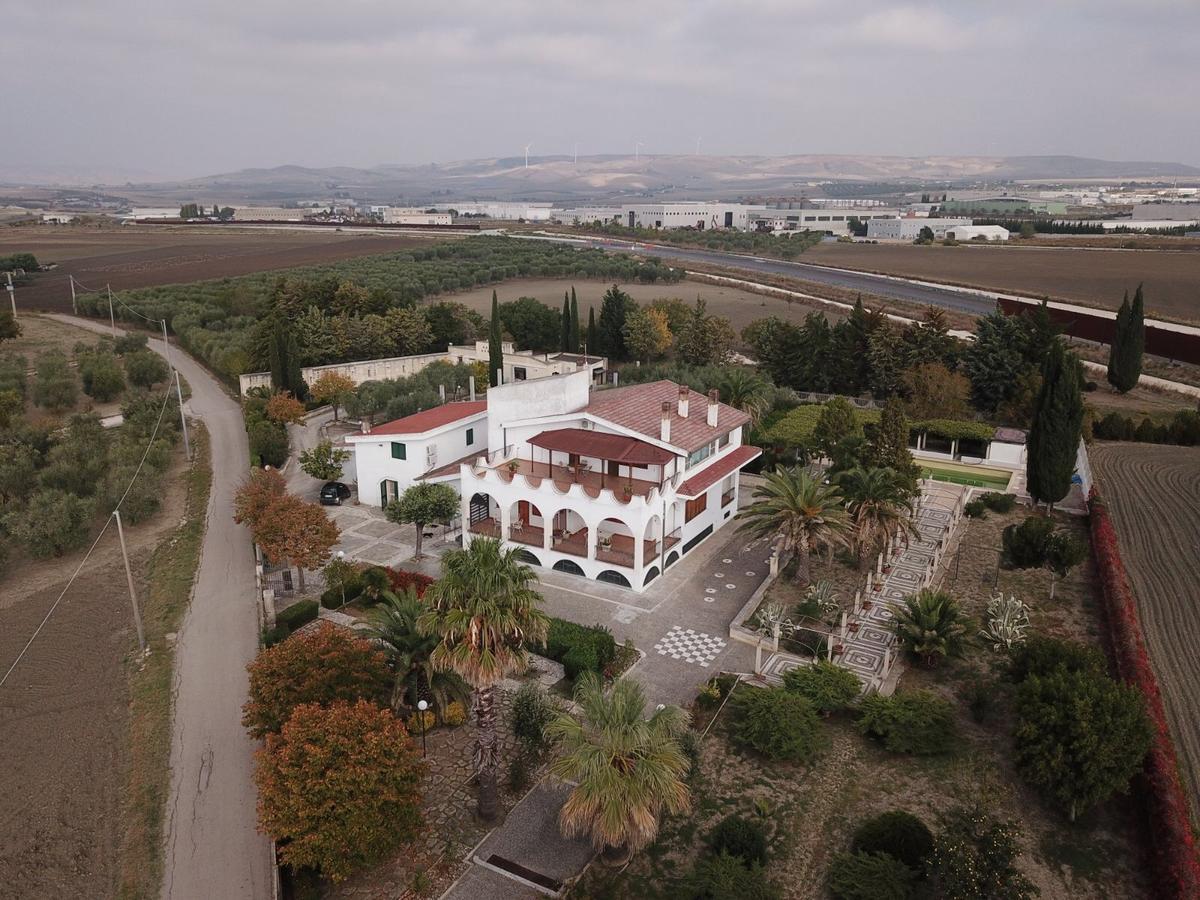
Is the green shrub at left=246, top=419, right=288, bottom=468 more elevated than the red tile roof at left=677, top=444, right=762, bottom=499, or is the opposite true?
the red tile roof at left=677, top=444, right=762, bottom=499

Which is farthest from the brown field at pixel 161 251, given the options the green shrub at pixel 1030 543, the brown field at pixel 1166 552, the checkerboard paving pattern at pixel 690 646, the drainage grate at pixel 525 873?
the brown field at pixel 1166 552

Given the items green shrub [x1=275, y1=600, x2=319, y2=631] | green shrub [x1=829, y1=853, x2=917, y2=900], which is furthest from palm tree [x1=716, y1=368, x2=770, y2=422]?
green shrub [x1=829, y1=853, x2=917, y2=900]

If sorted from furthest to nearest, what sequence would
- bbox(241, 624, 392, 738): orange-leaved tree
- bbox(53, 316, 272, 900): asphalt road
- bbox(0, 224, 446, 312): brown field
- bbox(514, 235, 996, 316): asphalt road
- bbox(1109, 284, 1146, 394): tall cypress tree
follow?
bbox(0, 224, 446, 312): brown field, bbox(514, 235, 996, 316): asphalt road, bbox(1109, 284, 1146, 394): tall cypress tree, bbox(241, 624, 392, 738): orange-leaved tree, bbox(53, 316, 272, 900): asphalt road

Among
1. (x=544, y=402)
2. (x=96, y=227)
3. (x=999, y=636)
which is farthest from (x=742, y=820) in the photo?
(x=96, y=227)

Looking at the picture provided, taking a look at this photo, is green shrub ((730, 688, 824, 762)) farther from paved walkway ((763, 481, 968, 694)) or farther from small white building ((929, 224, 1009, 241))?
small white building ((929, 224, 1009, 241))

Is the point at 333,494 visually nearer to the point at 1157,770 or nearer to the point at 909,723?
the point at 909,723

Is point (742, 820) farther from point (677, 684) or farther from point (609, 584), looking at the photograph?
point (609, 584)

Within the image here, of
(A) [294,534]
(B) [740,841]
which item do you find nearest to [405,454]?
(A) [294,534]
